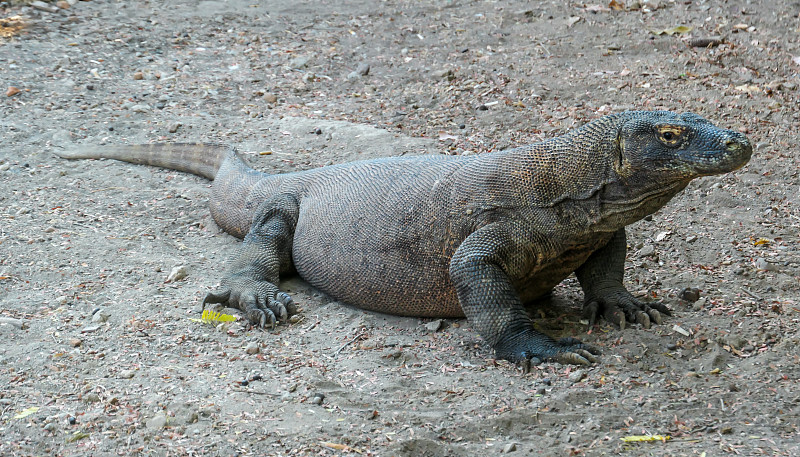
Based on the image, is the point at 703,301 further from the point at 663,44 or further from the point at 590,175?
the point at 663,44

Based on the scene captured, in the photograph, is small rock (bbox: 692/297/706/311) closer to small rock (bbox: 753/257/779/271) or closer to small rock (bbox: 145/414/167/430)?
small rock (bbox: 753/257/779/271)

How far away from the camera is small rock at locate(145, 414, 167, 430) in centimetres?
380

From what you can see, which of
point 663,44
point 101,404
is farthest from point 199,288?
point 663,44

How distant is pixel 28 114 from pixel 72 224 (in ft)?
8.58

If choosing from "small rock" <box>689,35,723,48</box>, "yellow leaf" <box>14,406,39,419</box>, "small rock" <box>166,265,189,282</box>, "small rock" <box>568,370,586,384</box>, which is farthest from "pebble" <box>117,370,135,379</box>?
"small rock" <box>689,35,723,48</box>

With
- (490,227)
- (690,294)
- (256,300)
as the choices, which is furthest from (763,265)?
(256,300)

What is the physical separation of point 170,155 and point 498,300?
4105 millimetres

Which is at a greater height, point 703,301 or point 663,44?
point 663,44

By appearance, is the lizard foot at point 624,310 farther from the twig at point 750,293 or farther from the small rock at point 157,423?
the small rock at point 157,423

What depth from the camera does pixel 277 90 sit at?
9.03 meters

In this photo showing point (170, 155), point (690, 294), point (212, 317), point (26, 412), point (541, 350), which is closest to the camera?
point (26, 412)

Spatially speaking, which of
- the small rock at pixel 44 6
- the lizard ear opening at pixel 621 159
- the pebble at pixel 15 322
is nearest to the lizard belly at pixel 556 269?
the lizard ear opening at pixel 621 159

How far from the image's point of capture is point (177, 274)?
18.4 ft

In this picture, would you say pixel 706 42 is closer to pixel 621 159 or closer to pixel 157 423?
pixel 621 159
